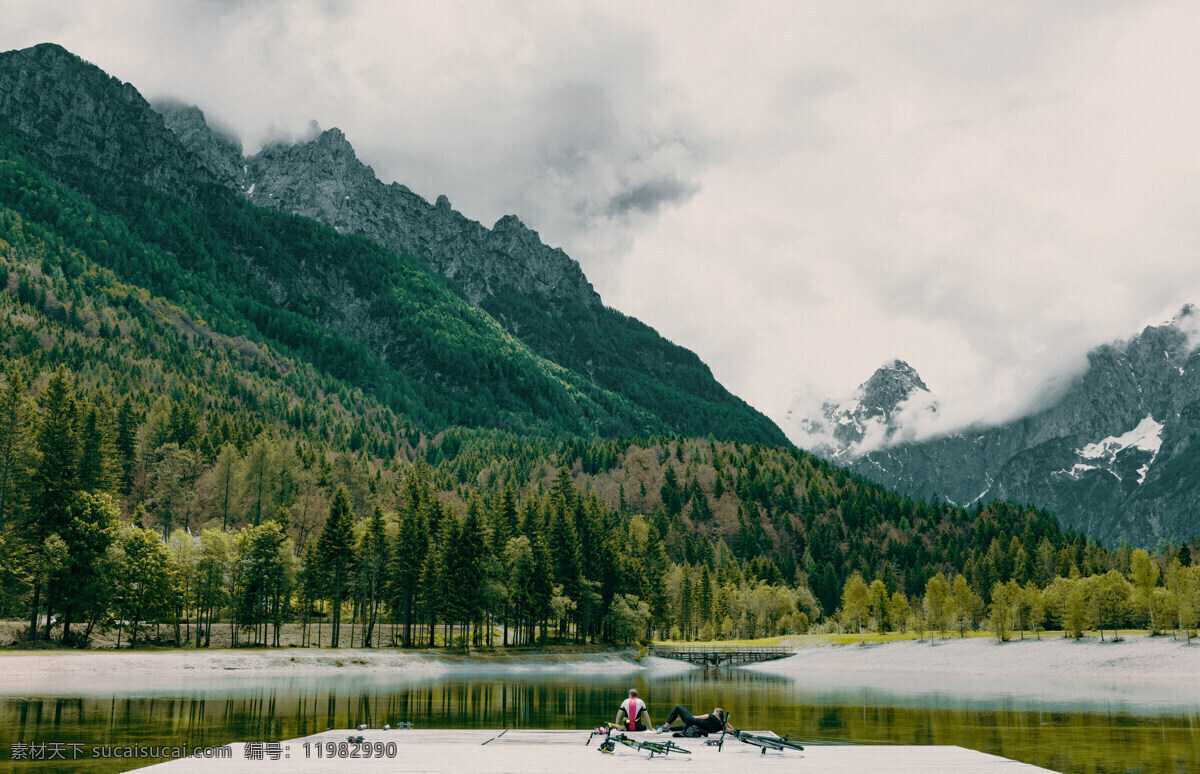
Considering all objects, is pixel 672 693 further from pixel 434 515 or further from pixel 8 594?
pixel 8 594

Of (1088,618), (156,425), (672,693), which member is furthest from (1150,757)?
(156,425)

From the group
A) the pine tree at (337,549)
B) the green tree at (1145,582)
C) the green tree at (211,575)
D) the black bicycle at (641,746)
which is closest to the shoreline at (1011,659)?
the green tree at (1145,582)

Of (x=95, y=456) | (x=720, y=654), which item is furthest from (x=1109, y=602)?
(x=95, y=456)

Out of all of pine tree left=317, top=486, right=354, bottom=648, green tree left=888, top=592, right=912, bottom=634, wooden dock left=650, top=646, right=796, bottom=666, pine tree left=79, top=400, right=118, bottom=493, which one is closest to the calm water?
pine tree left=317, top=486, right=354, bottom=648

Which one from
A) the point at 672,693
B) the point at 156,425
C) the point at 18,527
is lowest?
the point at 672,693

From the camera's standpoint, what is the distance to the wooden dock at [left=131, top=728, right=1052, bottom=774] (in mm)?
25312

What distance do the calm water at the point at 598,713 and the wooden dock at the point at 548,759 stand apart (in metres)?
3.84

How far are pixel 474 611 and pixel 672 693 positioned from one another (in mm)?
46418

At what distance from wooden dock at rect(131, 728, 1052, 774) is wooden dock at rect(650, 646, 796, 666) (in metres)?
117

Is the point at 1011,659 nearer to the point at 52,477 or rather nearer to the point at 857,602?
the point at 857,602

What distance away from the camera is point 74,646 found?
88000 mm

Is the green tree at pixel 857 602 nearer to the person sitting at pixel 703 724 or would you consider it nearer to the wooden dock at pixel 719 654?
the wooden dock at pixel 719 654

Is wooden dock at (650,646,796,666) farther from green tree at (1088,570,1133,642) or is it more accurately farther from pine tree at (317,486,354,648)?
pine tree at (317,486,354,648)

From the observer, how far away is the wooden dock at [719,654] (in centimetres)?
14562
